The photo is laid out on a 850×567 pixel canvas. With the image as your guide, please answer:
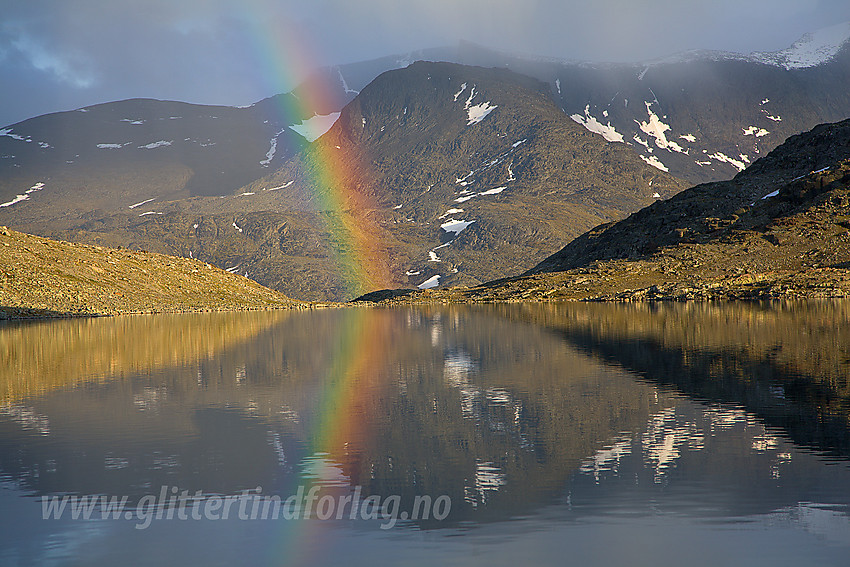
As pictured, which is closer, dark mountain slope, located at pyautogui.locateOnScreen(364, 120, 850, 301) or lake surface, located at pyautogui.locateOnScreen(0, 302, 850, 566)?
lake surface, located at pyautogui.locateOnScreen(0, 302, 850, 566)

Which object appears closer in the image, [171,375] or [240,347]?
[171,375]

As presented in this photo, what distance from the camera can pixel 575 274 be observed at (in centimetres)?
18425

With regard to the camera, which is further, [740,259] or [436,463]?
[740,259]

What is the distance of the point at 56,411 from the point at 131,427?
5218 mm

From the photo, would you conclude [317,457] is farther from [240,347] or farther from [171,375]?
[240,347]

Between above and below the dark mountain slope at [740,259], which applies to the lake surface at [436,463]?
below

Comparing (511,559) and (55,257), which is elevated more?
(55,257)

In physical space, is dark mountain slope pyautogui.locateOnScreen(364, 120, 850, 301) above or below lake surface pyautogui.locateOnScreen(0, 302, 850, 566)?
above

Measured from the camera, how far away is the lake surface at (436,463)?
1477cm

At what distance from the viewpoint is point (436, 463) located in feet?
66.8

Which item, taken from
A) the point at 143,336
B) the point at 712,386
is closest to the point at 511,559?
the point at 712,386

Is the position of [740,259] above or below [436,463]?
above

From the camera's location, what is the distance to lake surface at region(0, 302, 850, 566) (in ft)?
48.4

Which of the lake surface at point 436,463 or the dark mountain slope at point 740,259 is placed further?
the dark mountain slope at point 740,259
